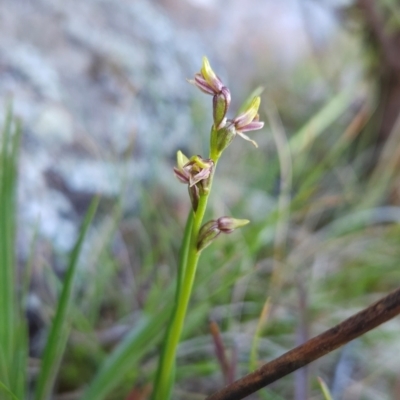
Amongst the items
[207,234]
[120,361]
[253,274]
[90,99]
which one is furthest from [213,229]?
[90,99]

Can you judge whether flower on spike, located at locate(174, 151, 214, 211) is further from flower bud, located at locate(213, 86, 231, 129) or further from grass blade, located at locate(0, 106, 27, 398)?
grass blade, located at locate(0, 106, 27, 398)

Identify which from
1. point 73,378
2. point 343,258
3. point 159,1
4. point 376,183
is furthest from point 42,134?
point 159,1

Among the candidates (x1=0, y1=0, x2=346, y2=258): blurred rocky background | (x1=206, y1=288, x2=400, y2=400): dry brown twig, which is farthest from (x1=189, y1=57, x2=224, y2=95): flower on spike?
(x1=0, y1=0, x2=346, y2=258): blurred rocky background

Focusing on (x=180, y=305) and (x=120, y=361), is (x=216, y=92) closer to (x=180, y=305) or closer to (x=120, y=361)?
(x=180, y=305)

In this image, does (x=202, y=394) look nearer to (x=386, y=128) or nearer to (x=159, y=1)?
(x=386, y=128)

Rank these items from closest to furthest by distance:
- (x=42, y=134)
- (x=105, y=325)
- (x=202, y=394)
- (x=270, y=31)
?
(x=202, y=394), (x=105, y=325), (x=42, y=134), (x=270, y=31)
